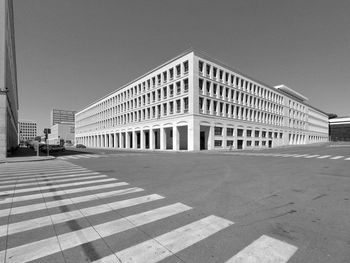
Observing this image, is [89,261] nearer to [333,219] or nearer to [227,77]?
[333,219]

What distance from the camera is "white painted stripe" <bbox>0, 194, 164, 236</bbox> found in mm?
3743

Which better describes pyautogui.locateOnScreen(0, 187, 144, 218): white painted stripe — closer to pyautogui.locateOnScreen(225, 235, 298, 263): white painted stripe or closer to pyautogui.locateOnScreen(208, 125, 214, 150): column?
pyautogui.locateOnScreen(225, 235, 298, 263): white painted stripe

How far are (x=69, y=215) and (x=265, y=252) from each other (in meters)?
4.13

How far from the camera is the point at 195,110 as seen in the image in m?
35.1

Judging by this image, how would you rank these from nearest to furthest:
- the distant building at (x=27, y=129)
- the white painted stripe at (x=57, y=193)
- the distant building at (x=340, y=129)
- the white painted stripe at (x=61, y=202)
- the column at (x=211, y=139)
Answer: the white painted stripe at (x=61, y=202)
the white painted stripe at (x=57, y=193)
the column at (x=211, y=139)
the distant building at (x=340, y=129)
the distant building at (x=27, y=129)

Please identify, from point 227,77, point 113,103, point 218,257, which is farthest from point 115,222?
point 113,103

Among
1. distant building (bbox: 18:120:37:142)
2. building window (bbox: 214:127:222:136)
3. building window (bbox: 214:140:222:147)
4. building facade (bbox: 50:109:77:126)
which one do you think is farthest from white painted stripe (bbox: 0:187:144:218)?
building facade (bbox: 50:109:77:126)

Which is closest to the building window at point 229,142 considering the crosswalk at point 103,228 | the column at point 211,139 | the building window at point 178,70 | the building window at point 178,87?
the column at point 211,139

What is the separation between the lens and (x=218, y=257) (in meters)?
2.77

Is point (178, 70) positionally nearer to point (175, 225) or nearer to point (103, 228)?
point (175, 225)

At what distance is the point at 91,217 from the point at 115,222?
71 cm

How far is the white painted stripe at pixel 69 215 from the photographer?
3.74m

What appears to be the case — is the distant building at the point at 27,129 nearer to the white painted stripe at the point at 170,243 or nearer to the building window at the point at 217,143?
the building window at the point at 217,143

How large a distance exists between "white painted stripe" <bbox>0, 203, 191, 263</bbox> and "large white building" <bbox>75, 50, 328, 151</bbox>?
100ft
